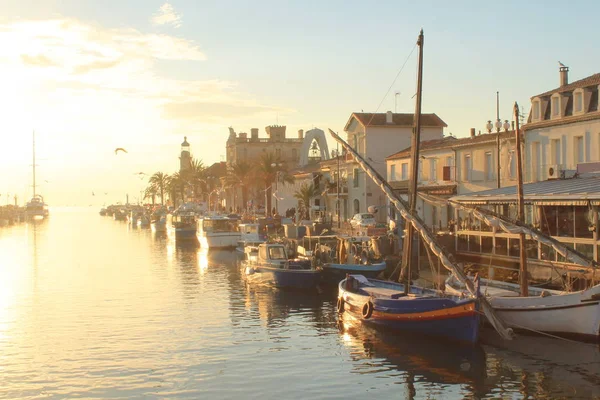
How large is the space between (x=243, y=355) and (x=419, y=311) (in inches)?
292

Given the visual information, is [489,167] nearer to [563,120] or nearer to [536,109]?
[536,109]

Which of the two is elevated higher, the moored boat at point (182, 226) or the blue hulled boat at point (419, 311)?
the moored boat at point (182, 226)

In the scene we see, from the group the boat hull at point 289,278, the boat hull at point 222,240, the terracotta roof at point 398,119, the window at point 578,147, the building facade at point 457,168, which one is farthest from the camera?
the boat hull at point 222,240

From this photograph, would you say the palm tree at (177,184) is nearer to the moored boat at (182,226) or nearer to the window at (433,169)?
the moored boat at (182,226)

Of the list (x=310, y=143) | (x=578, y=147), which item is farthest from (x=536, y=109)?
(x=310, y=143)

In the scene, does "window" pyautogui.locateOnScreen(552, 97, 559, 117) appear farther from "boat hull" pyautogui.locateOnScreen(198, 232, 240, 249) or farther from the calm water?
"boat hull" pyautogui.locateOnScreen(198, 232, 240, 249)

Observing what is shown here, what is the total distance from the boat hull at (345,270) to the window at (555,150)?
1466cm

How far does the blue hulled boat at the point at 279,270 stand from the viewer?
45656 millimetres

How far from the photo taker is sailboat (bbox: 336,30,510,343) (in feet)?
94.8

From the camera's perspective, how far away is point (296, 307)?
135 ft

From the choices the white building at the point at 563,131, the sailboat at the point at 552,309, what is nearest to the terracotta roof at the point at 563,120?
the white building at the point at 563,131

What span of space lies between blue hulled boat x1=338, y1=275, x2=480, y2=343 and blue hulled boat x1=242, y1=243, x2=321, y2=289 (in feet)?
31.0

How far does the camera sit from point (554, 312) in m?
29.4

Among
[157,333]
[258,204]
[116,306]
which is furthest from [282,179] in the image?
[157,333]
